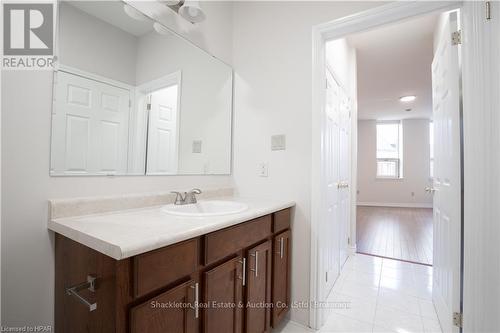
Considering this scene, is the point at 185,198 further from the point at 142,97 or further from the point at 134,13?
the point at 134,13

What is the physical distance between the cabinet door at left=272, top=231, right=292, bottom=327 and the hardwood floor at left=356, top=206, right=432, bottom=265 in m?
2.02

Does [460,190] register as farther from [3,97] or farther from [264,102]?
[3,97]

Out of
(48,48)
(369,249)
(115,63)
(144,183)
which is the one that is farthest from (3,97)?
(369,249)

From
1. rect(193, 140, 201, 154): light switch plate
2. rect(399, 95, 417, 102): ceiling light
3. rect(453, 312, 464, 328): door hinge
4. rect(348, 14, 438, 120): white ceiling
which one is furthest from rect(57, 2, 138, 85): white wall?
rect(399, 95, 417, 102): ceiling light

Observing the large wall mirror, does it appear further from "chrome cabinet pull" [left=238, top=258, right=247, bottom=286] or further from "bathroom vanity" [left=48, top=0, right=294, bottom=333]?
"chrome cabinet pull" [left=238, top=258, right=247, bottom=286]

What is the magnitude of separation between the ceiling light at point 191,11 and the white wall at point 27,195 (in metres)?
0.85

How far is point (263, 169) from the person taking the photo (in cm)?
183

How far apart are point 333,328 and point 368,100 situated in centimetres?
505

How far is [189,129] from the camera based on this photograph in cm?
171

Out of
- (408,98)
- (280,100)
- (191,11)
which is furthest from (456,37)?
(408,98)

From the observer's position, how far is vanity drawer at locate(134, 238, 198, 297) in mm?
763

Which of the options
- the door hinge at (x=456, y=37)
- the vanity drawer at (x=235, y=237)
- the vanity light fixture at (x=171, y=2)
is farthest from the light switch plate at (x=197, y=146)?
the door hinge at (x=456, y=37)

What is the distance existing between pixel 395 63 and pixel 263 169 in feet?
9.78

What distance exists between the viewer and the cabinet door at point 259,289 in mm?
1264
